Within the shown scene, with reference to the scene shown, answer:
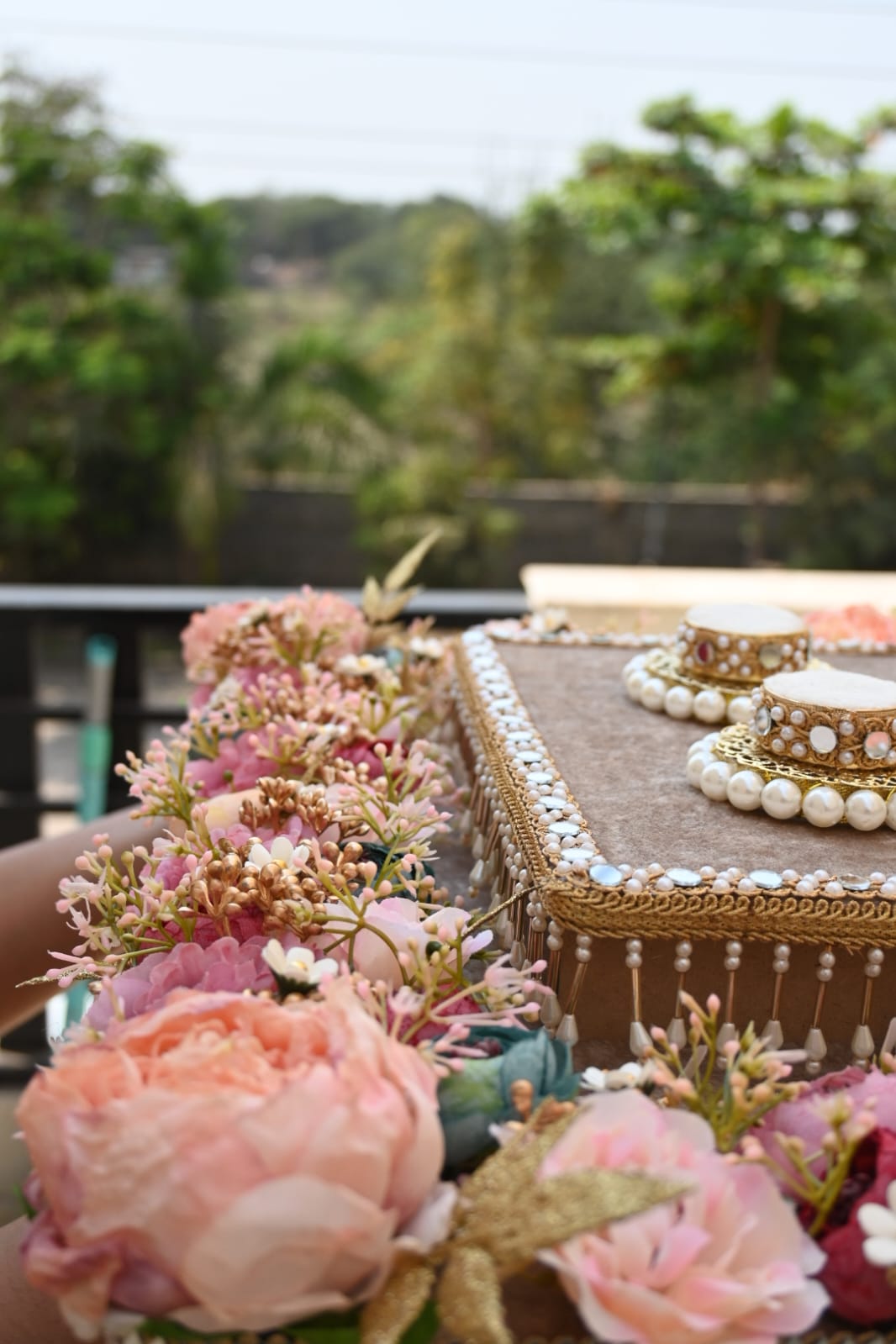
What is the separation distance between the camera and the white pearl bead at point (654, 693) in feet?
3.15

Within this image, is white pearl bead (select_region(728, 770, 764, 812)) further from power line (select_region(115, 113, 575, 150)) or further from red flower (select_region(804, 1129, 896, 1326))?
power line (select_region(115, 113, 575, 150))

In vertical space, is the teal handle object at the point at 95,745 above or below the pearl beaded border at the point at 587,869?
below

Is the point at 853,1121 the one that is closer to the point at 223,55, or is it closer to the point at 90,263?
the point at 90,263

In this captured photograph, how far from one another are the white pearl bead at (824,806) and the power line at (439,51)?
11738 millimetres

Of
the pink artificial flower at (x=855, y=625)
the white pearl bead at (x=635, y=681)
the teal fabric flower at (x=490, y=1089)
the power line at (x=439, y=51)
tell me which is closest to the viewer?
the teal fabric flower at (x=490, y=1089)

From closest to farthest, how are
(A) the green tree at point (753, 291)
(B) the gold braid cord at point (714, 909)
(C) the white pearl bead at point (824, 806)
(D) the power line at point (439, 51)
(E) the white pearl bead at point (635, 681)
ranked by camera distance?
(B) the gold braid cord at point (714, 909) < (C) the white pearl bead at point (824, 806) < (E) the white pearl bead at point (635, 681) < (A) the green tree at point (753, 291) < (D) the power line at point (439, 51)

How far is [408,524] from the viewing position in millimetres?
11031

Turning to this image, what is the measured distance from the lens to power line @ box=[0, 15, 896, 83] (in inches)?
433

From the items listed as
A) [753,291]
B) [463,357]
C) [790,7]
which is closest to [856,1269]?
[753,291]

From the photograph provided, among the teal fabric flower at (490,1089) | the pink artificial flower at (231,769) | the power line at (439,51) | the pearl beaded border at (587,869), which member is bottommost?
the teal fabric flower at (490,1089)

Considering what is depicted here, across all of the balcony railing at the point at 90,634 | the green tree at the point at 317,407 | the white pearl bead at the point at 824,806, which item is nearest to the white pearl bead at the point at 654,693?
the white pearl bead at the point at 824,806

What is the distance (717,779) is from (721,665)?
20 centimetres

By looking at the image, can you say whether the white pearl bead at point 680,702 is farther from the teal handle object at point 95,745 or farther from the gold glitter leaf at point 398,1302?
the teal handle object at point 95,745

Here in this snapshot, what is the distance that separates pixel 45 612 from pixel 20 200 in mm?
10576
